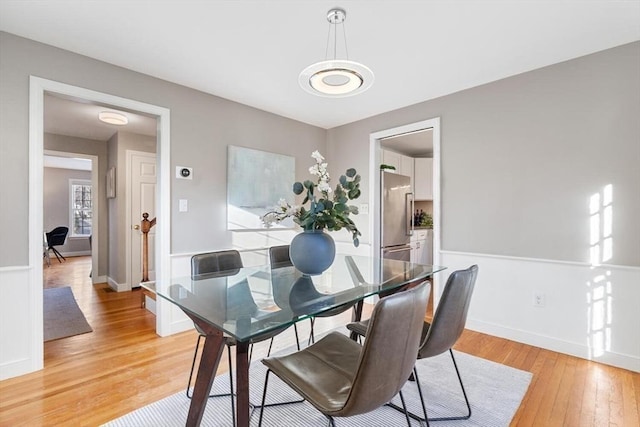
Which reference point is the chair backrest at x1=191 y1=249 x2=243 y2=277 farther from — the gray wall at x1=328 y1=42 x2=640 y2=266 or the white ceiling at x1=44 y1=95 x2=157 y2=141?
the gray wall at x1=328 y1=42 x2=640 y2=266

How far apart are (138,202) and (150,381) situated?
3.36m

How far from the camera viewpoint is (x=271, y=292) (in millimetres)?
1600

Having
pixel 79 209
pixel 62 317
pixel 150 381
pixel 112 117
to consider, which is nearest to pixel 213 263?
pixel 150 381

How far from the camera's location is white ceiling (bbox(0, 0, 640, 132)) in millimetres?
1805

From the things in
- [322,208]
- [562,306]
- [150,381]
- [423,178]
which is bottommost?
[150,381]

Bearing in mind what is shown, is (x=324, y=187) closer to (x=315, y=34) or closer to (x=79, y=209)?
(x=315, y=34)

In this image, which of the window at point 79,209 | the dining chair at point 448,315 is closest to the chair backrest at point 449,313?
the dining chair at point 448,315

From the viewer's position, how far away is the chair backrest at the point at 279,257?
2490 millimetres

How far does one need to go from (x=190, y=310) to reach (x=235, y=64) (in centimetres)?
207

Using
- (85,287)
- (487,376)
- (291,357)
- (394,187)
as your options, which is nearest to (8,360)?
(291,357)

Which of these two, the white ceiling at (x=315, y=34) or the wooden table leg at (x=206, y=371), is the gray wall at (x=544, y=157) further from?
the wooden table leg at (x=206, y=371)

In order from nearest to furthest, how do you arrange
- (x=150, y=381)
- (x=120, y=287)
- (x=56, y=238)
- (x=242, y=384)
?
(x=242, y=384) < (x=150, y=381) < (x=120, y=287) < (x=56, y=238)

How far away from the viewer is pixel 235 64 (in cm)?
250

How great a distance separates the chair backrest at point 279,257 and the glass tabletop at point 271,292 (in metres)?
0.21
